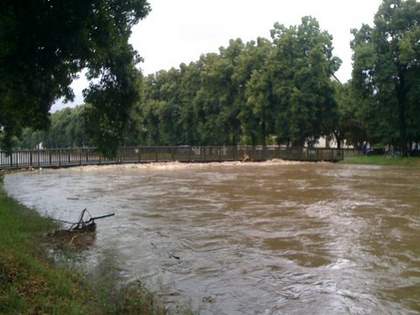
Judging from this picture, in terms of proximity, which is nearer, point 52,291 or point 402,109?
point 52,291

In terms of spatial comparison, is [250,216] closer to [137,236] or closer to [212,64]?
[137,236]

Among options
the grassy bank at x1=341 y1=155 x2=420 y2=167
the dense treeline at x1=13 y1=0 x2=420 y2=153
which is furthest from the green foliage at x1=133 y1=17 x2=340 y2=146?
the grassy bank at x1=341 y1=155 x2=420 y2=167

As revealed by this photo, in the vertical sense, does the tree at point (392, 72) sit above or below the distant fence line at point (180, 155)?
above

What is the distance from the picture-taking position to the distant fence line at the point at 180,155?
4276cm

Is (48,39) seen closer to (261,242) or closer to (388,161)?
(261,242)

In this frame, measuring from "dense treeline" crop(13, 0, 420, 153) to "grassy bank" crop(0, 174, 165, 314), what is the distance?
30.1 metres

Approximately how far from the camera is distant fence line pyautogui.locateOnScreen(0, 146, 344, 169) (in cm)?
4276

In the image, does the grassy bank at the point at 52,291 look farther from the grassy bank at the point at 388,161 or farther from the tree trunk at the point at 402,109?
the tree trunk at the point at 402,109

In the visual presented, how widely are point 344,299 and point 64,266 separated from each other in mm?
5077

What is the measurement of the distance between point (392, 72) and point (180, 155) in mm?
21507

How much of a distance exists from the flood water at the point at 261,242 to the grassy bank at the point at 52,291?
40.9 inches

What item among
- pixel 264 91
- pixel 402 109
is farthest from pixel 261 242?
pixel 264 91

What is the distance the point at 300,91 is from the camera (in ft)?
181

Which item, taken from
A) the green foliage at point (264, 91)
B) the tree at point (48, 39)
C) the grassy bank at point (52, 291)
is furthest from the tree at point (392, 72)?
the grassy bank at point (52, 291)
